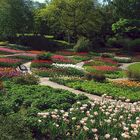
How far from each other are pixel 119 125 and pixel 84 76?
1308 cm

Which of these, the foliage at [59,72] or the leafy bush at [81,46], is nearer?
the foliage at [59,72]

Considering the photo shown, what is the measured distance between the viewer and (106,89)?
19000 millimetres

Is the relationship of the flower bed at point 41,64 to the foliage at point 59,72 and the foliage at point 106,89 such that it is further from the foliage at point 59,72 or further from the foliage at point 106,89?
the foliage at point 106,89

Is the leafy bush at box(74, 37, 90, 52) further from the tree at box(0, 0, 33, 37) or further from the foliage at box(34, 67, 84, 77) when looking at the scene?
the foliage at box(34, 67, 84, 77)

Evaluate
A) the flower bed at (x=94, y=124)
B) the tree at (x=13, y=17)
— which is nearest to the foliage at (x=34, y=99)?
the flower bed at (x=94, y=124)

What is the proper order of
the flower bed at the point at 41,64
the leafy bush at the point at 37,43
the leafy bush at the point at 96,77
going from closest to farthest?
the leafy bush at the point at 96,77 → the flower bed at the point at 41,64 → the leafy bush at the point at 37,43

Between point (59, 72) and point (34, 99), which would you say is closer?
point (34, 99)

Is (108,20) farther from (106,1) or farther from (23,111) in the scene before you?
(23,111)

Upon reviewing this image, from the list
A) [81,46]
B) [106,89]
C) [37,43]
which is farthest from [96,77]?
[37,43]

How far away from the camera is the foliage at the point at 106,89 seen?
58.2ft

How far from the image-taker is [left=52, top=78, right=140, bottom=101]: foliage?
1774 centimetres

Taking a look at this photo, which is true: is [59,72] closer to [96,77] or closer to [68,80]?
[96,77]

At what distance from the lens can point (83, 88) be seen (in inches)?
765

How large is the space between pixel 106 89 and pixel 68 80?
3201 millimetres
